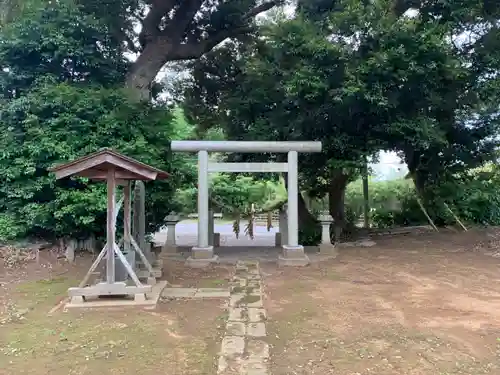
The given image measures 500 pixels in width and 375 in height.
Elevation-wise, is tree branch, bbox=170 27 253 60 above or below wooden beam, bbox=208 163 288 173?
above

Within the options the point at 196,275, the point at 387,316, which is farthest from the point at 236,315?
the point at 196,275

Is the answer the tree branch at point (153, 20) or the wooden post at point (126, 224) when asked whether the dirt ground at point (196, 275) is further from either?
the tree branch at point (153, 20)

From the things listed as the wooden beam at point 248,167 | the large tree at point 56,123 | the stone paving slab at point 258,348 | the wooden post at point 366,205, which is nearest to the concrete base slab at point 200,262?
the large tree at point 56,123

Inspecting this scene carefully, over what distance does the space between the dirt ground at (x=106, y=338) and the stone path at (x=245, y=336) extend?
5.2 inches

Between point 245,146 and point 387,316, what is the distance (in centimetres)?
545

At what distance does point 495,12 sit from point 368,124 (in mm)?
3978

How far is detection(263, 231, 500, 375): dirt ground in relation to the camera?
12.4 ft

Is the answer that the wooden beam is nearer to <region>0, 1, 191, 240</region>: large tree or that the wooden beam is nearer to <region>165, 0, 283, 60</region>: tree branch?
<region>0, 1, 191, 240</region>: large tree

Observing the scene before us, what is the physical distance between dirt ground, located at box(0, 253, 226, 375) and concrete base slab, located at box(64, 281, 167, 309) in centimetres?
13

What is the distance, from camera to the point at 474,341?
4258 mm

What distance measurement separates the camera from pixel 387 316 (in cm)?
516

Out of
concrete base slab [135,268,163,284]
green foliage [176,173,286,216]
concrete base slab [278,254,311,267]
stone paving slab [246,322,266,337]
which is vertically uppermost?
green foliage [176,173,286,216]

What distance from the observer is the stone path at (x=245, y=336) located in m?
3.64

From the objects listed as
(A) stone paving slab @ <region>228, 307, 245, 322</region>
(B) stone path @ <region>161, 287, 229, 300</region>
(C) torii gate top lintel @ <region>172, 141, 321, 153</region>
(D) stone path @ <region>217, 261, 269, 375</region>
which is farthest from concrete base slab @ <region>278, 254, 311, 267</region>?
(A) stone paving slab @ <region>228, 307, 245, 322</region>
